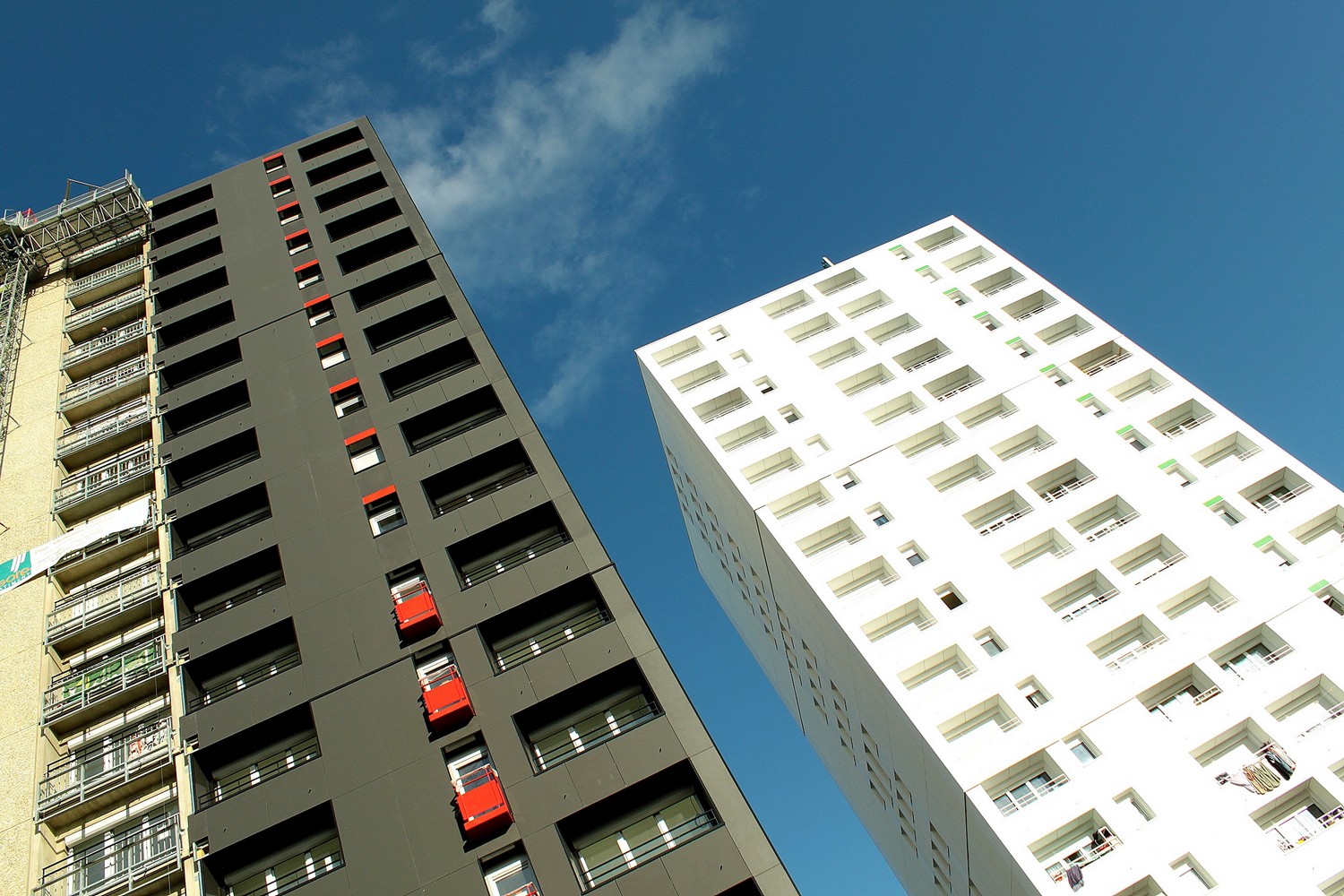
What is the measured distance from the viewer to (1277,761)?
28375 mm

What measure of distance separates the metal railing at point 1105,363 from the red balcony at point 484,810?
109 ft

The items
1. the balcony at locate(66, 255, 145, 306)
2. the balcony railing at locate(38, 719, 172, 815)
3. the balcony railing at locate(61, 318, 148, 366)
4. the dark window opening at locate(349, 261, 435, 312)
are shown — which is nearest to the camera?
the balcony railing at locate(38, 719, 172, 815)

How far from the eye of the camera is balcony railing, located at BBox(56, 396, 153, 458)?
121 ft

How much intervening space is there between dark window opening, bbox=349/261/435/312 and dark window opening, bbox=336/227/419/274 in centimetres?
208

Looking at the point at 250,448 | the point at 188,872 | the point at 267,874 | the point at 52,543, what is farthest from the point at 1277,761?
the point at 52,543

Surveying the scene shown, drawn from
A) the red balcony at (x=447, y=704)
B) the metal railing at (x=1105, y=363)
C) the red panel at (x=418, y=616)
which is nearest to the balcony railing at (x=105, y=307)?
the red panel at (x=418, y=616)

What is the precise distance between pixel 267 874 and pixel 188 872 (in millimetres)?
1933

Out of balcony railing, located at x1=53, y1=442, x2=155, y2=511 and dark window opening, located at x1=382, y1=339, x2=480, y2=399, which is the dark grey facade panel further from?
balcony railing, located at x1=53, y1=442, x2=155, y2=511

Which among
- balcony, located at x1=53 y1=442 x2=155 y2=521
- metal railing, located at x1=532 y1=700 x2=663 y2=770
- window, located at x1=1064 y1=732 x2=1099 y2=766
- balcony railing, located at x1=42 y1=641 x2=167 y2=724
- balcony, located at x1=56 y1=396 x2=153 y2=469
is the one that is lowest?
window, located at x1=1064 y1=732 x2=1099 y2=766

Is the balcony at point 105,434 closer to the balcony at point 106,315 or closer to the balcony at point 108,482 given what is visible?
the balcony at point 108,482

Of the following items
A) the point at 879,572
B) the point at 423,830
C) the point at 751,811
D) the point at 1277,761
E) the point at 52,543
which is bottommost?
the point at 1277,761

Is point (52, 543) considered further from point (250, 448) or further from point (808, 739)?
point (808, 739)

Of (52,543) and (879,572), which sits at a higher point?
(52,543)

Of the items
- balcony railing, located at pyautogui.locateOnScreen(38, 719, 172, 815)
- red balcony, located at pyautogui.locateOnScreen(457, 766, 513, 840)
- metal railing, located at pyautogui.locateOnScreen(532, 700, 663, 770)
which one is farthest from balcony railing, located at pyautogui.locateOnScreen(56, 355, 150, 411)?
red balcony, located at pyautogui.locateOnScreen(457, 766, 513, 840)
